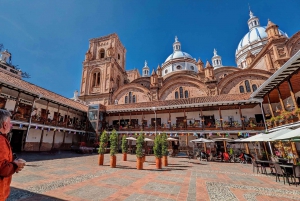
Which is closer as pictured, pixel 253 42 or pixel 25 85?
pixel 25 85

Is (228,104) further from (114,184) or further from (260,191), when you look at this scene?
(114,184)

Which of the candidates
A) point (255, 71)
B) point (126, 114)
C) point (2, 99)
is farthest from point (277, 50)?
point (2, 99)

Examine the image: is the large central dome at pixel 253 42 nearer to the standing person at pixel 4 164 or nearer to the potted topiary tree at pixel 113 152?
the potted topiary tree at pixel 113 152

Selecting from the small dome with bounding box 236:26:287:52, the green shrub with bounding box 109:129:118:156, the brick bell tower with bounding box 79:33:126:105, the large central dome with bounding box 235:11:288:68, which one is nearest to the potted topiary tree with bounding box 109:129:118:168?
the green shrub with bounding box 109:129:118:156

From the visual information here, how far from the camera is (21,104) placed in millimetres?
16422

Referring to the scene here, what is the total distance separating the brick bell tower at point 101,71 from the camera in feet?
99.3

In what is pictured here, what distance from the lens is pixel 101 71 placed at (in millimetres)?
31906

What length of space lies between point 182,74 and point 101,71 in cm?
1626

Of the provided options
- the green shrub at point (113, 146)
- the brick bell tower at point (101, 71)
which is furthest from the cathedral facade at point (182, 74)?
the green shrub at point (113, 146)

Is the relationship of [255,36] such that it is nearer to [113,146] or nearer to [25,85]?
[113,146]

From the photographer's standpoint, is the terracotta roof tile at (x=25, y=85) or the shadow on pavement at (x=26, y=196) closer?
the shadow on pavement at (x=26, y=196)

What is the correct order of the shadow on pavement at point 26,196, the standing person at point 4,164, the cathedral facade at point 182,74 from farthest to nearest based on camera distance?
the cathedral facade at point 182,74 < the shadow on pavement at point 26,196 < the standing person at point 4,164

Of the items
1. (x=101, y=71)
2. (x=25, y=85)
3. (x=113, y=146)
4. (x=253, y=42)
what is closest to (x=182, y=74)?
(x=101, y=71)

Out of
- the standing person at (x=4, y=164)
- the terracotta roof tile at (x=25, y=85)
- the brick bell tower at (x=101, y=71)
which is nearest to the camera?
the standing person at (x=4, y=164)
